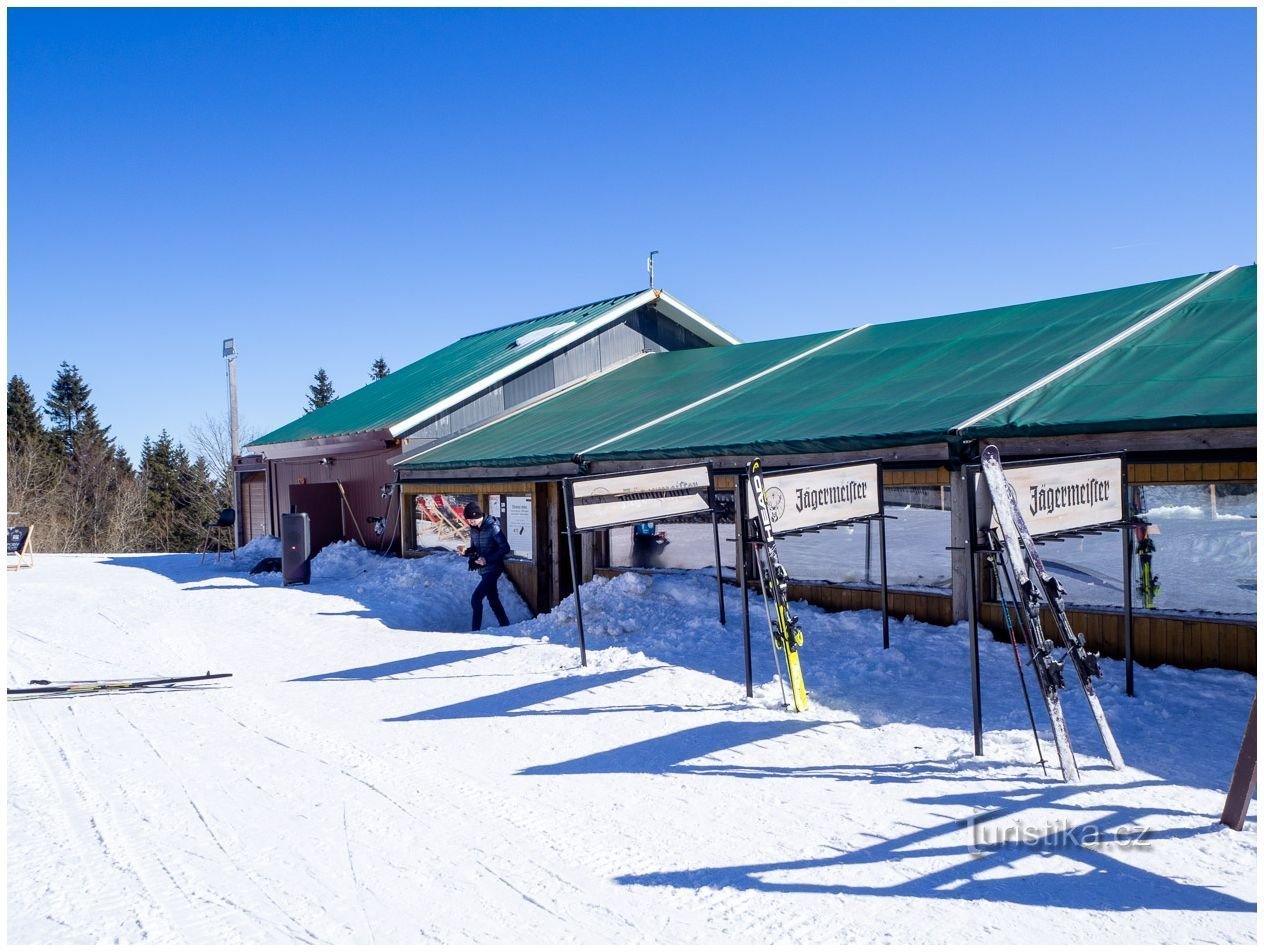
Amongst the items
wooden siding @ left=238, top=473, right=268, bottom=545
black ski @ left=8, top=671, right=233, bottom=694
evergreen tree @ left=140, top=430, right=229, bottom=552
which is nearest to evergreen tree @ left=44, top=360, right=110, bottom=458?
evergreen tree @ left=140, top=430, right=229, bottom=552

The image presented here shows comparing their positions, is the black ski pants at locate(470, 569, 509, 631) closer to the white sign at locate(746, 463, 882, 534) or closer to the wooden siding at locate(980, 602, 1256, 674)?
the white sign at locate(746, 463, 882, 534)

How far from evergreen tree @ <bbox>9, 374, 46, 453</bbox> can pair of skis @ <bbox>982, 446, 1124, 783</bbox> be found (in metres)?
55.9

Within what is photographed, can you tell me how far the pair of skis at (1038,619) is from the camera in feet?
19.4

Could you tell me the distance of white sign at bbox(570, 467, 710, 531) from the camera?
9.23m

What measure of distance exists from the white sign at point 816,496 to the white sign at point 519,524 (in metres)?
7.78

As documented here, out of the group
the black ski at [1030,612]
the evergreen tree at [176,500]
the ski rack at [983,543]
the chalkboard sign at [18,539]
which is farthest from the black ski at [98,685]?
the evergreen tree at [176,500]

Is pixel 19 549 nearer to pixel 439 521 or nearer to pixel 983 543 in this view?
pixel 439 521

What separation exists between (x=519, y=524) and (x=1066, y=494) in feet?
34.2

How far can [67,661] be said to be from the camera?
10.3 meters

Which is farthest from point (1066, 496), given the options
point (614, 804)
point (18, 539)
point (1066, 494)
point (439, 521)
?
point (18, 539)

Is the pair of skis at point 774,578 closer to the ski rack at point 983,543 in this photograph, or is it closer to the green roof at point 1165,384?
the ski rack at point 983,543

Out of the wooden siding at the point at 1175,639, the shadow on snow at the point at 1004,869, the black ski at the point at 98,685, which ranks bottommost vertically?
the shadow on snow at the point at 1004,869

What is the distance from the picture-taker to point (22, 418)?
53.0m

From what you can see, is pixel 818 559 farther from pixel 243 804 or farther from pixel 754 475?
pixel 243 804
